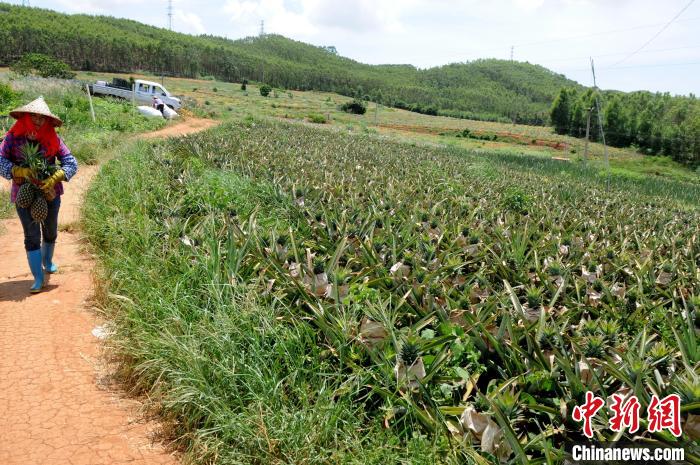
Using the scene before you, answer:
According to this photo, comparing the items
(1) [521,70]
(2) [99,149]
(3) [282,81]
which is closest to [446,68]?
(1) [521,70]

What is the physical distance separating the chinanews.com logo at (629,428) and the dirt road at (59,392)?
71.9 inches

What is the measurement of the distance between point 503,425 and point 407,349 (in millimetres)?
569

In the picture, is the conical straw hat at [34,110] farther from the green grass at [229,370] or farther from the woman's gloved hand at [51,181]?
the green grass at [229,370]

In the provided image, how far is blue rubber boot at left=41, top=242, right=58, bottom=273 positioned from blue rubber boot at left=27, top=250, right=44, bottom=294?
20 cm

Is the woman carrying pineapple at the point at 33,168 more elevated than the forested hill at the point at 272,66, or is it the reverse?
the forested hill at the point at 272,66

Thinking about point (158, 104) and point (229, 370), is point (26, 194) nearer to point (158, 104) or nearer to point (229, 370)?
point (229, 370)

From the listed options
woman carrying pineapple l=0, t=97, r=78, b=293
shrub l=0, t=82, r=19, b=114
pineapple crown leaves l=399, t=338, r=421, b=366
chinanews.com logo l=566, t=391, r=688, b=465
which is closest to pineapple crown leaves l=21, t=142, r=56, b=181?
woman carrying pineapple l=0, t=97, r=78, b=293

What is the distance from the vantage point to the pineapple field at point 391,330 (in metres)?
1.98

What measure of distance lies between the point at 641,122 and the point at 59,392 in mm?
79659

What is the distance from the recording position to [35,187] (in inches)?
157

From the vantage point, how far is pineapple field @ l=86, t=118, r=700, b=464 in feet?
6.49

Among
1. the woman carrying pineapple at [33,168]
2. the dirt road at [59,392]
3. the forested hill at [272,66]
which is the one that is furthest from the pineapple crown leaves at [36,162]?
the forested hill at [272,66]

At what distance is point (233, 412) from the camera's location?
92.1 inches

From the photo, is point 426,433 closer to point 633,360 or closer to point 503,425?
point 503,425
